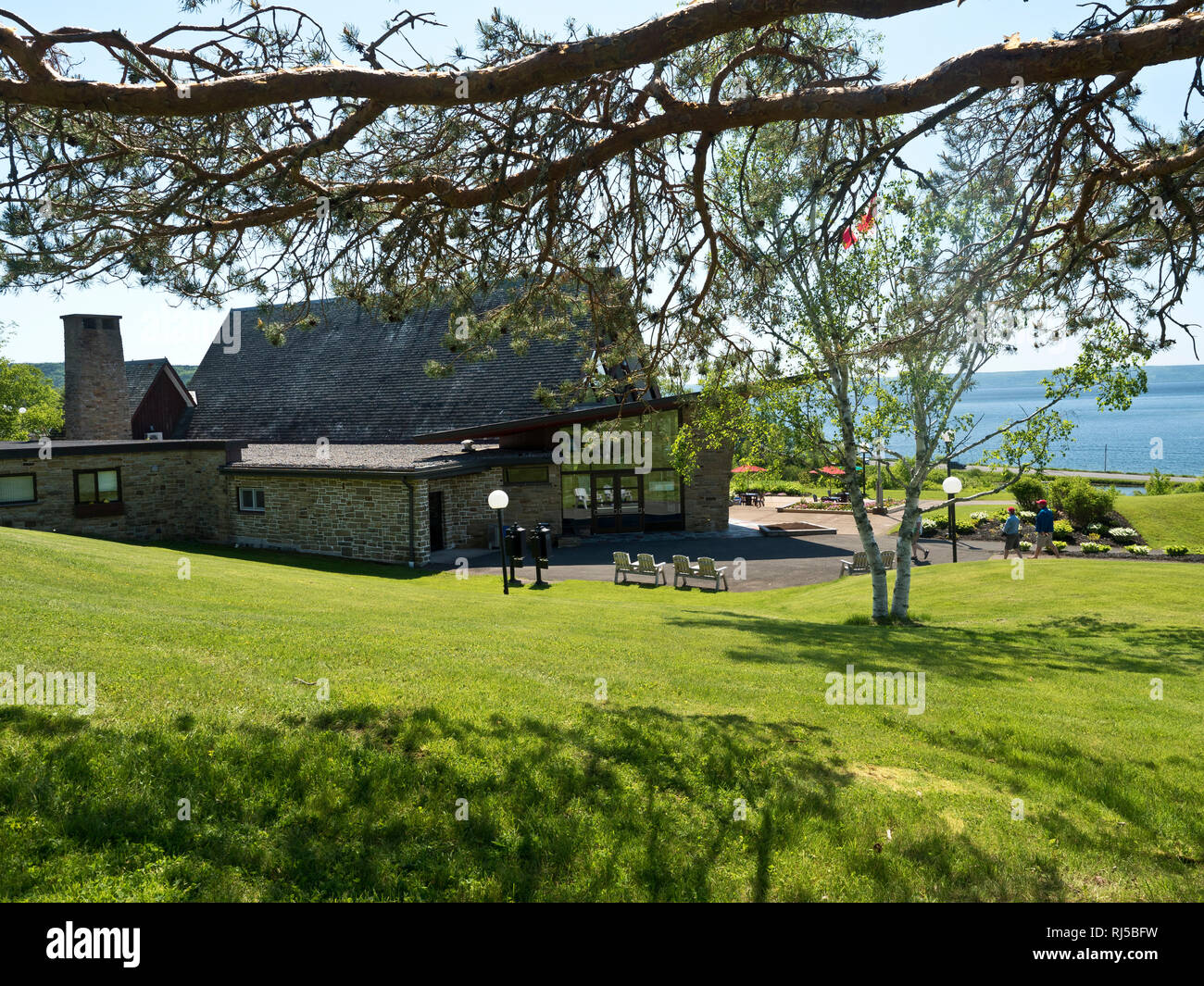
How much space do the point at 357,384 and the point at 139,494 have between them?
436 inches


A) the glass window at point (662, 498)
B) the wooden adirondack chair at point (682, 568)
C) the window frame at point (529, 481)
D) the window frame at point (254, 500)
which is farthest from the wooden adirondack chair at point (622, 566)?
the window frame at point (254, 500)

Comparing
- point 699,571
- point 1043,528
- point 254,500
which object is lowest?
point 699,571

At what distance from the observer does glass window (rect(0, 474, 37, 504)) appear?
877 inches

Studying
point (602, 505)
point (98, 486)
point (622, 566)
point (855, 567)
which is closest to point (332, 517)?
point (98, 486)

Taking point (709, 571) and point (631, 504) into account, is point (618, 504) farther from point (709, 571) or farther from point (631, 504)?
point (709, 571)

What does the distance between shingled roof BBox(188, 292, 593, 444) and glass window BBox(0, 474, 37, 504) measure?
1040 cm

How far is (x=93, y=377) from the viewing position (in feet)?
104

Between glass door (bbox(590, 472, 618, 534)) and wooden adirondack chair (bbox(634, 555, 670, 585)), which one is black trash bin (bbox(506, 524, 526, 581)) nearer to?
wooden adirondack chair (bbox(634, 555, 670, 585))

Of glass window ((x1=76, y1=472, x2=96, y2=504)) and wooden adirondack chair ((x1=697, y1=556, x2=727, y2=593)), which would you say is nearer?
wooden adirondack chair ((x1=697, y1=556, x2=727, y2=593))

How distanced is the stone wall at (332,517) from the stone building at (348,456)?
0.05 m

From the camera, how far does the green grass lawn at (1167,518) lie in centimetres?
2647

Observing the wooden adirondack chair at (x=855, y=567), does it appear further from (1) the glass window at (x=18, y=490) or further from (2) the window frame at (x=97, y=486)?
(1) the glass window at (x=18, y=490)

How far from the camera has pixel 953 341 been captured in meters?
8.23

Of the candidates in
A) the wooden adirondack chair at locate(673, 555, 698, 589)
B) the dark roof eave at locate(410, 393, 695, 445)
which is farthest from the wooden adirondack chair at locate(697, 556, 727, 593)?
the dark roof eave at locate(410, 393, 695, 445)
